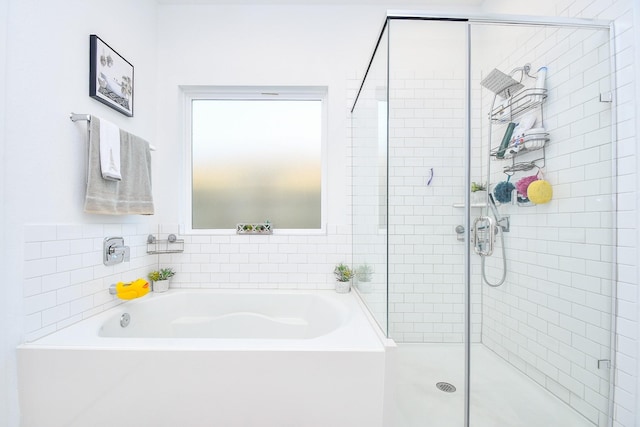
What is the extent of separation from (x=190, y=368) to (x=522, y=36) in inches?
89.6

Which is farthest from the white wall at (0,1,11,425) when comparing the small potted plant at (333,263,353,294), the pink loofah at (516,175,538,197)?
the pink loofah at (516,175,538,197)

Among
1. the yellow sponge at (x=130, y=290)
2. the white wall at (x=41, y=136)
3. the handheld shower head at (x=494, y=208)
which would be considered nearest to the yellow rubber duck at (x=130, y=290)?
the yellow sponge at (x=130, y=290)

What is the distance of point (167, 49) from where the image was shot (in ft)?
7.86

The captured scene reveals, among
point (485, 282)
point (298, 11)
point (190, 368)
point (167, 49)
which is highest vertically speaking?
point (298, 11)

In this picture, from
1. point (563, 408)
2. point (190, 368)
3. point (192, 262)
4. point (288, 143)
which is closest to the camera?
point (190, 368)

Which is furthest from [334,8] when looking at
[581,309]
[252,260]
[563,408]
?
[563,408]

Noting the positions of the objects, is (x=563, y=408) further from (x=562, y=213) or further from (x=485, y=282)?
(x=562, y=213)

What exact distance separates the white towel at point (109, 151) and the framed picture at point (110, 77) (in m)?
0.23

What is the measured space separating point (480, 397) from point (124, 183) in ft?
7.78

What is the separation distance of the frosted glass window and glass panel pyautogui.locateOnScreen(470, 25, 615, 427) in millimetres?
1395

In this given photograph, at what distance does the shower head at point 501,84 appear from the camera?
4.83 ft

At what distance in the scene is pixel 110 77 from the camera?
186 centimetres

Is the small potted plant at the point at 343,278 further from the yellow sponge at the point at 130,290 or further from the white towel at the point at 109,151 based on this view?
the white towel at the point at 109,151

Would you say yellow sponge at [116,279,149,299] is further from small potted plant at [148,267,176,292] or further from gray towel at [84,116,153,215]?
gray towel at [84,116,153,215]
